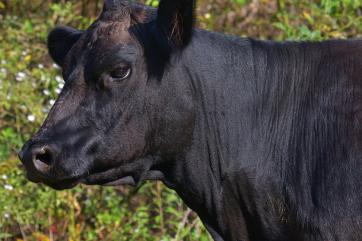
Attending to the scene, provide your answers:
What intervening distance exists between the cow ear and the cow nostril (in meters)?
0.75

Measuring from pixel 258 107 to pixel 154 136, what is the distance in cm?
57

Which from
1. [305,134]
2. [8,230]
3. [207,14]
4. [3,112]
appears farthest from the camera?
[207,14]

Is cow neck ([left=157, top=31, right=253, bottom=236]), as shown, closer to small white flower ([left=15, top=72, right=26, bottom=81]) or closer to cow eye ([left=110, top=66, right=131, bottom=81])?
cow eye ([left=110, top=66, right=131, bottom=81])

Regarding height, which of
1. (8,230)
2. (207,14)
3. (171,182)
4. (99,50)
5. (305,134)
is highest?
(99,50)

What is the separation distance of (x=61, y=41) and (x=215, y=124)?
3.30ft

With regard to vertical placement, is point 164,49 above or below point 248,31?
above

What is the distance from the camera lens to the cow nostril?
4742 millimetres

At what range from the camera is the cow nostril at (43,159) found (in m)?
4.74

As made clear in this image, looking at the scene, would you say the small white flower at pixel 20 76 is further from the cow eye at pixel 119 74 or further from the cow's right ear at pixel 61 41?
the cow eye at pixel 119 74

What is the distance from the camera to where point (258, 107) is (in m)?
5.25

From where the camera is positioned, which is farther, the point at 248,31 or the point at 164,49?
the point at 248,31

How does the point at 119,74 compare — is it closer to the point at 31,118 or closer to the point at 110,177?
the point at 110,177

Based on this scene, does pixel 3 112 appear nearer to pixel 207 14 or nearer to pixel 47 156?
pixel 207 14

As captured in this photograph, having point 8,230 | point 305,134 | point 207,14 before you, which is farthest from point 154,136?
point 207,14
